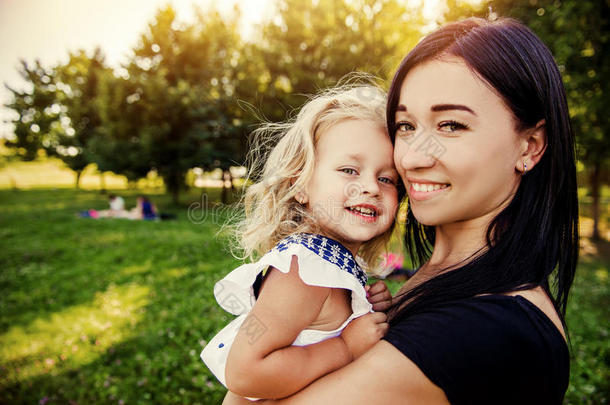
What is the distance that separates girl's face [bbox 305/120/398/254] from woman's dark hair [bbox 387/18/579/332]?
14.2 inches

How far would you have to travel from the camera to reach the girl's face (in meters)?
1.69

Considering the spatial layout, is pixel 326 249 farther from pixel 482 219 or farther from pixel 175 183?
pixel 175 183

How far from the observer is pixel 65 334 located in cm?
517

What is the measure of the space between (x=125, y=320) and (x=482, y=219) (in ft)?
18.6

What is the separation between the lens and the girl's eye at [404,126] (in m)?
1.50

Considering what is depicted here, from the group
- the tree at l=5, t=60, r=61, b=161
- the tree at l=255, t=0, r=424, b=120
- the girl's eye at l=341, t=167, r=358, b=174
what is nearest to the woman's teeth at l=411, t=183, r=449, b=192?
the girl's eye at l=341, t=167, r=358, b=174

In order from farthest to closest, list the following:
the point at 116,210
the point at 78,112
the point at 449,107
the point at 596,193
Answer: the point at 78,112 → the point at 116,210 → the point at 596,193 → the point at 449,107

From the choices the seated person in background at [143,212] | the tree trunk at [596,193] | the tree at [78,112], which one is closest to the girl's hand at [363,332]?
the seated person in background at [143,212]

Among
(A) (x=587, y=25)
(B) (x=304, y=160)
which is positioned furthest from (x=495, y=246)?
(A) (x=587, y=25)

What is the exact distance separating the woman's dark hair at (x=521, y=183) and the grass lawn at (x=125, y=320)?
214cm

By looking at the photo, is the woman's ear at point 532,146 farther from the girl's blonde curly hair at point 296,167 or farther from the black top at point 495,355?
the girl's blonde curly hair at point 296,167

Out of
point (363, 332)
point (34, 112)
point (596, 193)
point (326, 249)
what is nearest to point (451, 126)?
point (326, 249)

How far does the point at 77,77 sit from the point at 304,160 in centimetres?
3459

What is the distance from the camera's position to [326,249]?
5.13 ft
